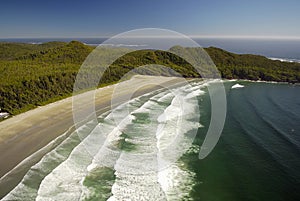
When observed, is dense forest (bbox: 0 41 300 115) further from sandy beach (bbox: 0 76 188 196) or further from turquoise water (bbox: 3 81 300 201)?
turquoise water (bbox: 3 81 300 201)

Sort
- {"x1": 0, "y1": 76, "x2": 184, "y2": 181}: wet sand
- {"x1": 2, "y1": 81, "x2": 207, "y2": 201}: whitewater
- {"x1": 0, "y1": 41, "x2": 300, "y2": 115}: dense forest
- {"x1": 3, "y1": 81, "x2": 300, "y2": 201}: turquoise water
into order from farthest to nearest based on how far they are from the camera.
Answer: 1. {"x1": 0, "y1": 41, "x2": 300, "y2": 115}: dense forest
2. {"x1": 0, "y1": 76, "x2": 184, "y2": 181}: wet sand
3. {"x1": 3, "y1": 81, "x2": 300, "y2": 201}: turquoise water
4. {"x1": 2, "y1": 81, "x2": 207, "y2": 201}: whitewater

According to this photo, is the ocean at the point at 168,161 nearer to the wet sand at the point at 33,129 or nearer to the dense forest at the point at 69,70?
the wet sand at the point at 33,129

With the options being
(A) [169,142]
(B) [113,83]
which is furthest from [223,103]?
(B) [113,83]

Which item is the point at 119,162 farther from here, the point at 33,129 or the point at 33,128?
the point at 33,128

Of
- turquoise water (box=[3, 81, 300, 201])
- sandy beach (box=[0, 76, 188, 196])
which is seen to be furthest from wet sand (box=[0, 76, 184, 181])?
turquoise water (box=[3, 81, 300, 201])

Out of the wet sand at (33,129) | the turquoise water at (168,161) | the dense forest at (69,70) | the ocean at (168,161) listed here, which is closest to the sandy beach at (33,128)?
the wet sand at (33,129)

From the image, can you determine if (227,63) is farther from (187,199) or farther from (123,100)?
(187,199)
